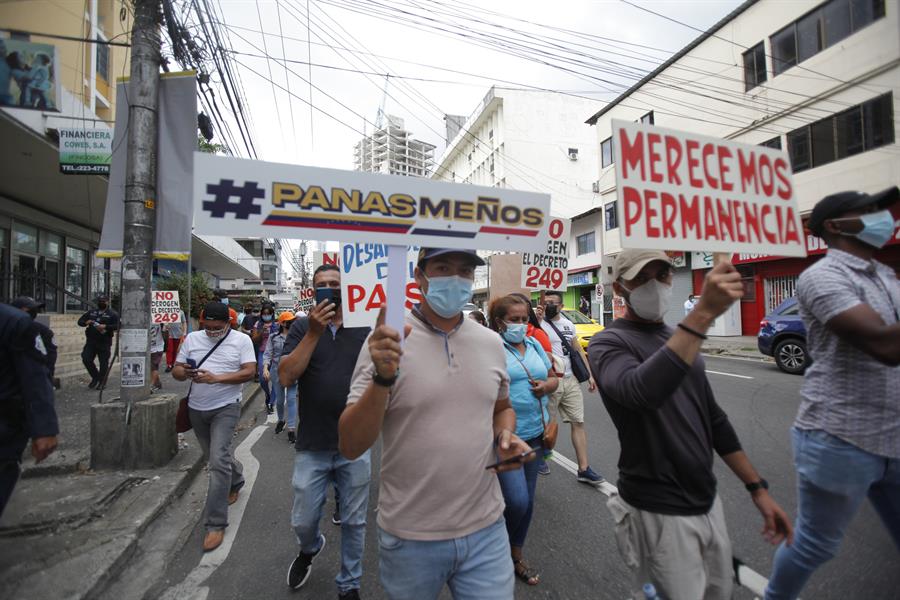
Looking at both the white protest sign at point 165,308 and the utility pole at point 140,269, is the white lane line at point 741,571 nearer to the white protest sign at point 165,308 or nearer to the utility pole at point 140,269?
the utility pole at point 140,269

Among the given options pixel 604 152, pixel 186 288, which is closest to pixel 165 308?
pixel 186 288

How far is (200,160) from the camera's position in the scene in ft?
4.61

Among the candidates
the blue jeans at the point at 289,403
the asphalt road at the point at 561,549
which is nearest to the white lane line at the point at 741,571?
the asphalt road at the point at 561,549

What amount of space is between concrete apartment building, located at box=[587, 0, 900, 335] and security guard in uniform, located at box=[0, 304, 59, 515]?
11326mm

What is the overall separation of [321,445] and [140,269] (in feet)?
11.3

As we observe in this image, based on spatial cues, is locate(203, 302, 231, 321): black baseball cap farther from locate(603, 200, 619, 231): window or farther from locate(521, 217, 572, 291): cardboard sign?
locate(603, 200, 619, 231): window

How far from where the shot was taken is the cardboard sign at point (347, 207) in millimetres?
1433

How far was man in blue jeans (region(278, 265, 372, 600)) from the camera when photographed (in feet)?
9.02

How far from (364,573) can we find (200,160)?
277cm

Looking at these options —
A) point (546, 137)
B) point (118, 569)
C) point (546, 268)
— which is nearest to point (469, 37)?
point (546, 268)

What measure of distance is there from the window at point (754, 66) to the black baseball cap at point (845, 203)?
17565 millimetres

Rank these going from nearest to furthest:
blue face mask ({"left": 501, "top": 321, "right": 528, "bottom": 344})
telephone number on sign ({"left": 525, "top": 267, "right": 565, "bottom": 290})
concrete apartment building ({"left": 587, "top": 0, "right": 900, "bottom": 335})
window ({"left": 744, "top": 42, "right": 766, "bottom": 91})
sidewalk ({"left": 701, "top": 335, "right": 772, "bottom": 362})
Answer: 1. blue face mask ({"left": 501, "top": 321, "right": 528, "bottom": 344})
2. telephone number on sign ({"left": 525, "top": 267, "right": 565, "bottom": 290})
3. concrete apartment building ({"left": 587, "top": 0, "right": 900, "bottom": 335})
4. sidewalk ({"left": 701, "top": 335, "right": 772, "bottom": 362})
5. window ({"left": 744, "top": 42, "right": 766, "bottom": 91})

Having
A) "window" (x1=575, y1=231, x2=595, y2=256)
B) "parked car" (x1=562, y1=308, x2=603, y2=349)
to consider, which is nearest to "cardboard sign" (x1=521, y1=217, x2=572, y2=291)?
"parked car" (x1=562, y1=308, x2=603, y2=349)

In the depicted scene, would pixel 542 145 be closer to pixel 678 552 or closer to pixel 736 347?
pixel 736 347
